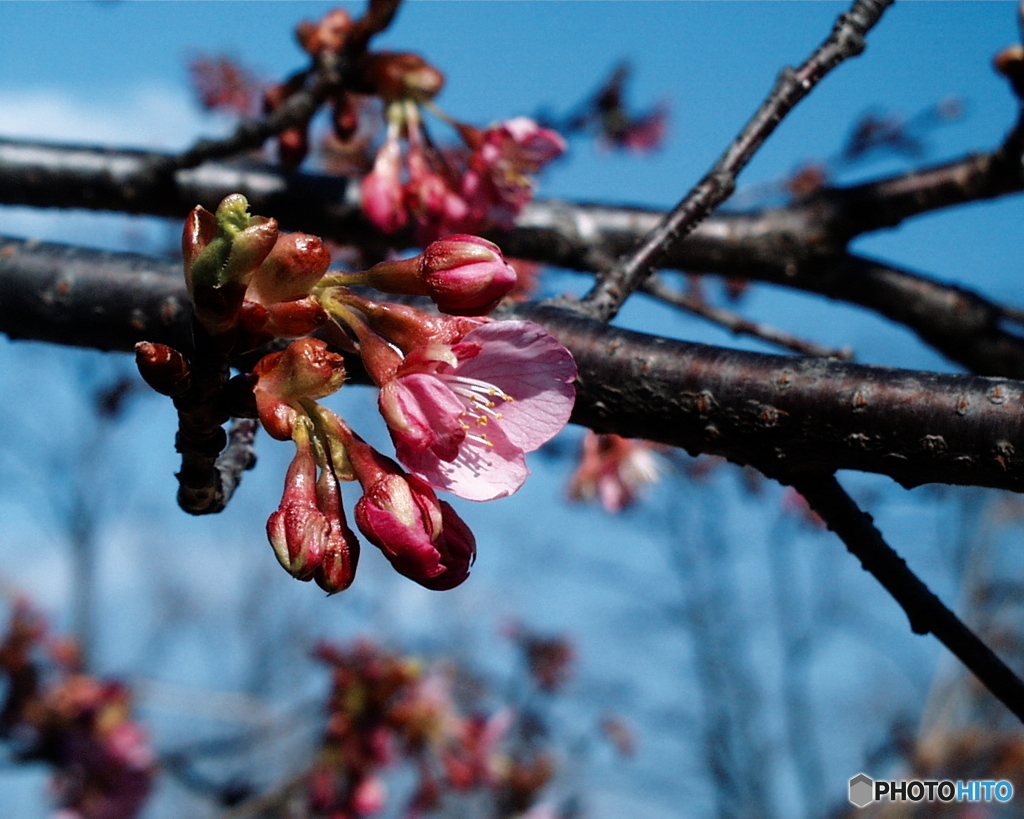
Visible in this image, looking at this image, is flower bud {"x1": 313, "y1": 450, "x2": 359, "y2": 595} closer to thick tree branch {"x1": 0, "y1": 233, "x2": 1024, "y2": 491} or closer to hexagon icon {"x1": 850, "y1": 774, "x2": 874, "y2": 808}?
thick tree branch {"x1": 0, "y1": 233, "x2": 1024, "y2": 491}

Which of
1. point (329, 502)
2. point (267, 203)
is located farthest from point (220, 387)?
point (267, 203)

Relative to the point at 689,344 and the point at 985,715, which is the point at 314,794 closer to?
the point at 689,344

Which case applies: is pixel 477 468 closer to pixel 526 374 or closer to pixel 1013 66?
pixel 526 374

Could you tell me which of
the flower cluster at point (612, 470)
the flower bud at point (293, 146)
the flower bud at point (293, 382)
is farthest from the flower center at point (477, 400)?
the flower cluster at point (612, 470)

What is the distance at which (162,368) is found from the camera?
0.75 meters

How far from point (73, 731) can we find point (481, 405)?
3.59m

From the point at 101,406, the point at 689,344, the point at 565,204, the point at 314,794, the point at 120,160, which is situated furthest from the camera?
the point at 101,406

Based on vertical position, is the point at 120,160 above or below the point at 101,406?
below

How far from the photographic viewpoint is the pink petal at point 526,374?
2.67 feet

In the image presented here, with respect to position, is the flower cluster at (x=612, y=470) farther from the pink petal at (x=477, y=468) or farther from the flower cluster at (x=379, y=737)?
the pink petal at (x=477, y=468)

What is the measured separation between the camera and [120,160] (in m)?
2.05

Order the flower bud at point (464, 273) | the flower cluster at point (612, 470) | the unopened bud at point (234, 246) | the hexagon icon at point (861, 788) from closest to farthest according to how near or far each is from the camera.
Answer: the unopened bud at point (234, 246) → the flower bud at point (464, 273) → the hexagon icon at point (861, 788) → the flower cluster at point (612, 470)

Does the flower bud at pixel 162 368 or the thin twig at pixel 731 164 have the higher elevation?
the thin twig at pixel 731 164

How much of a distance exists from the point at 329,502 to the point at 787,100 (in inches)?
35.2
